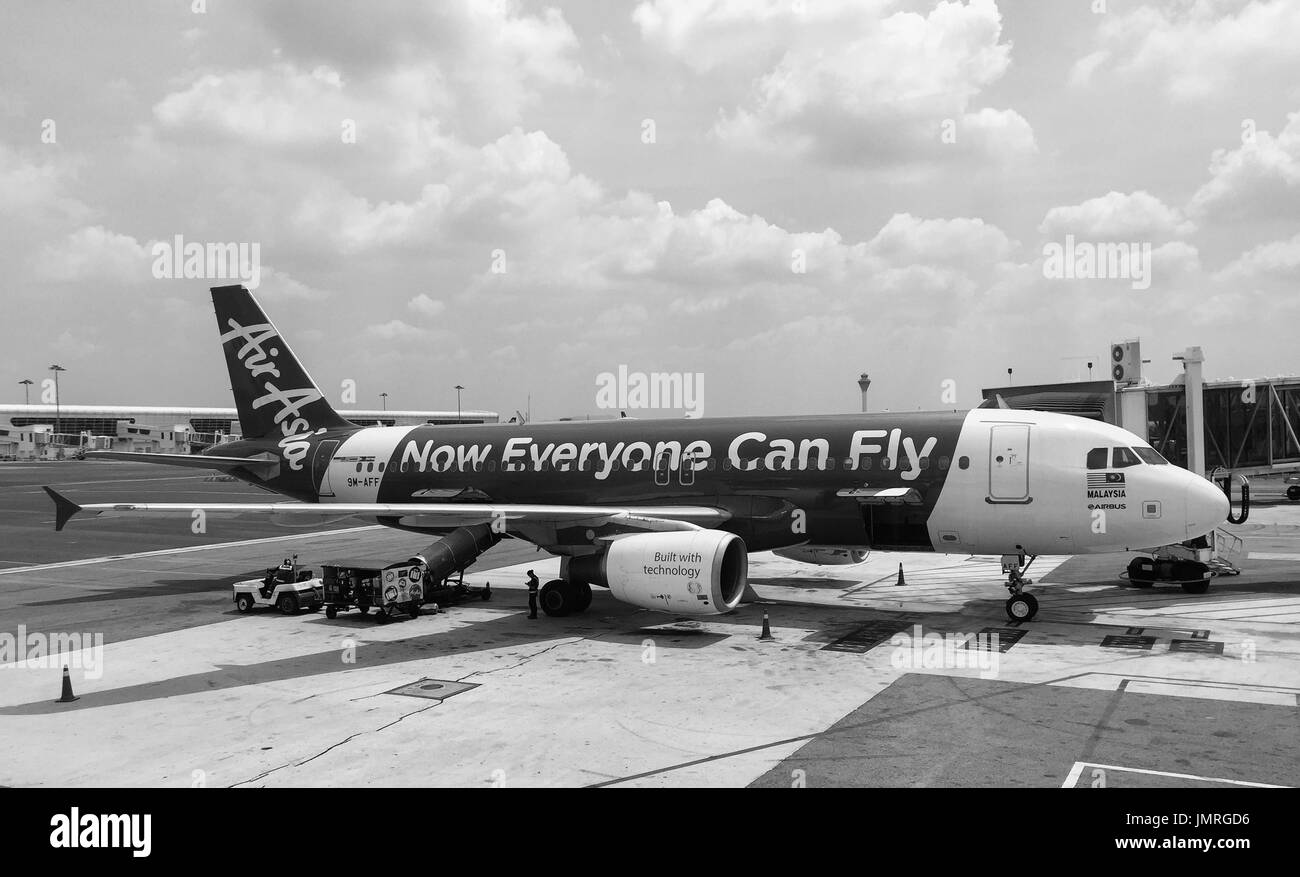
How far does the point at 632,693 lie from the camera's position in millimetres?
14164

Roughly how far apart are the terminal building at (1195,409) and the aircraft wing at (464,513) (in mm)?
18401

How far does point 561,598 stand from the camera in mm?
21281

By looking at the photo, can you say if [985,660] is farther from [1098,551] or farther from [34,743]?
[34,743]

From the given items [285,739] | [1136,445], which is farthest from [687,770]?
[1136,445]

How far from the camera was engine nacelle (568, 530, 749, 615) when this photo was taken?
690 inches

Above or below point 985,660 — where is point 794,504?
above

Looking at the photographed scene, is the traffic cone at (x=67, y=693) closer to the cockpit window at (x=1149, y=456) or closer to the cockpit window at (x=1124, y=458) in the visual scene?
Result: the cockpit window at (x=1124, y=458)

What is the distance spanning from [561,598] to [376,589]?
438 centimetres

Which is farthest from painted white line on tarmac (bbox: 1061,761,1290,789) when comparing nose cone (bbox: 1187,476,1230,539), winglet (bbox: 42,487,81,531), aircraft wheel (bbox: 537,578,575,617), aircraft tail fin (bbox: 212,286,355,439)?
aircraft tail fin (bbox: 212,286,355,439)

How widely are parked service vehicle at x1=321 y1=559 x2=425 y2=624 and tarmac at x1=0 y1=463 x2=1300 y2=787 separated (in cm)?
54

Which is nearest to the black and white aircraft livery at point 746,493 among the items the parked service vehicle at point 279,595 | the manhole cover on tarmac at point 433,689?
the parked service vehicle at point 279,595

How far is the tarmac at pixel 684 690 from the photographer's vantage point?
10797 millimetres

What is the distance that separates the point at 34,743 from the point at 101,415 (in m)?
209
